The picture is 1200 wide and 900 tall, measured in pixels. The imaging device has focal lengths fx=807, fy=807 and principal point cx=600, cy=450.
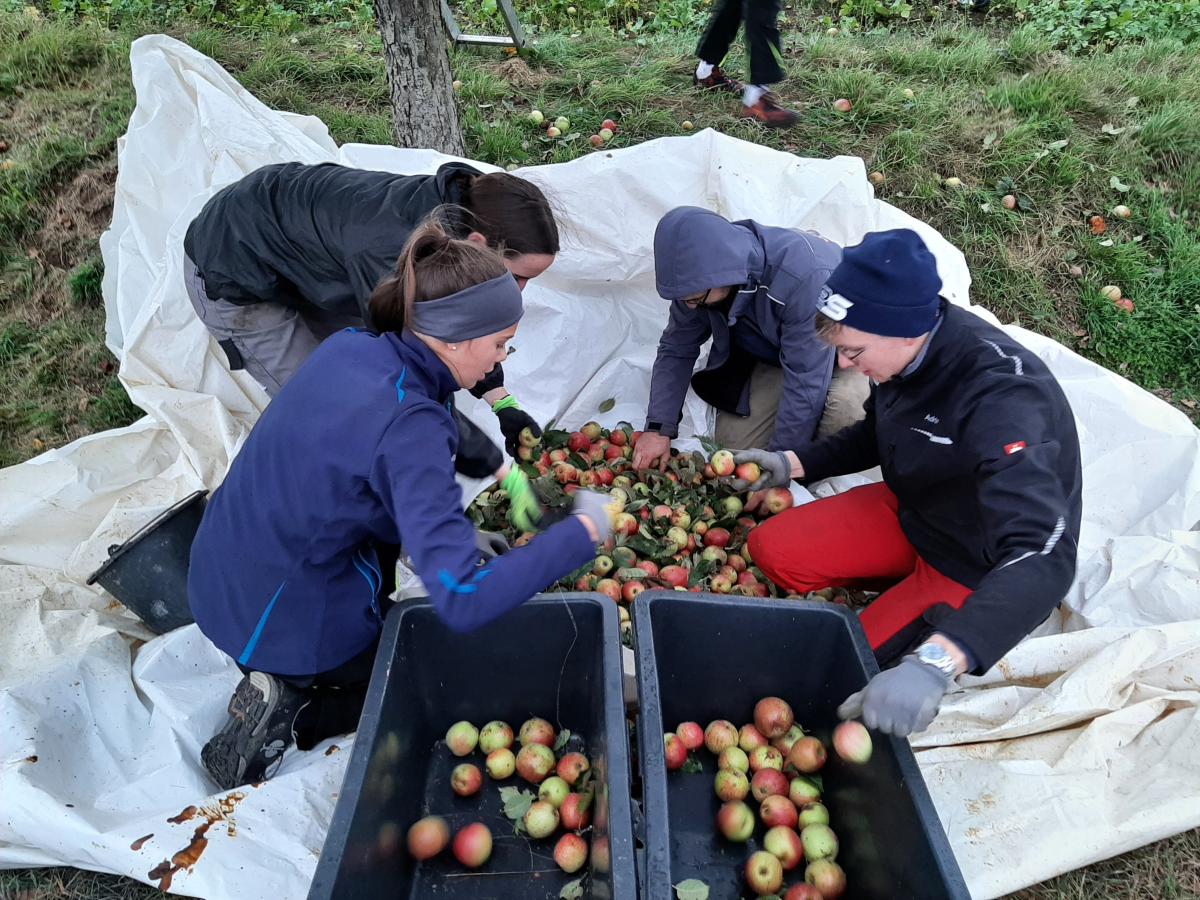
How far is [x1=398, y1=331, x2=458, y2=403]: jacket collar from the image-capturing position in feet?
5.78

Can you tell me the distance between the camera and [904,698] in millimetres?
1604

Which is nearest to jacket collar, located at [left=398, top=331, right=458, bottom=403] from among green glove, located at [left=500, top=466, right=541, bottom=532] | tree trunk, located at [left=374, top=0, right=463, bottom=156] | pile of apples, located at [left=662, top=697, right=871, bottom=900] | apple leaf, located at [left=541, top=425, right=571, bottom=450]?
green glove, located at [left=500, top=466, right=541, bottom=532]

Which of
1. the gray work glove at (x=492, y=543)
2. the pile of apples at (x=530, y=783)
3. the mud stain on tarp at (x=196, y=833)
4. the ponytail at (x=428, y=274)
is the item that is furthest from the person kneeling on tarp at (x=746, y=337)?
the mud stain on tarp at (x=196, y=833)

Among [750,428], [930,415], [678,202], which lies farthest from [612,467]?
[930,415]

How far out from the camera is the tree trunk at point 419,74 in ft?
12.4

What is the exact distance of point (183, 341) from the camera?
3184 millimetres

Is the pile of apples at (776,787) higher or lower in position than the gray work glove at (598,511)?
lower

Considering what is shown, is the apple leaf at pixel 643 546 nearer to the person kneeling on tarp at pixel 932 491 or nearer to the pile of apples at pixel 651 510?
the pile of apples at pixel 651 510

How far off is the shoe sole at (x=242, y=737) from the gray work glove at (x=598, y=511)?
1028mm

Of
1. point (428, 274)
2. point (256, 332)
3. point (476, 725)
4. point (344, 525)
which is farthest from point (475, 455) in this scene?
point (256, 332)

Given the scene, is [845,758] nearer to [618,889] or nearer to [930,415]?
[618,889]

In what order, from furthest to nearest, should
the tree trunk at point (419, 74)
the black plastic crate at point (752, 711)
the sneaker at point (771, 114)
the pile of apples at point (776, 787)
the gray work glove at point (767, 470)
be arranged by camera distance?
the sneaker at point (771, 114) → the tree trunk at point (419, 74) → the gray work glove at point (767, 470) → the pile of apples at point (776, 787) → the black plastic crate at point (752, 711)

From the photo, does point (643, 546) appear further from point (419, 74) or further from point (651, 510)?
point (419, 74)

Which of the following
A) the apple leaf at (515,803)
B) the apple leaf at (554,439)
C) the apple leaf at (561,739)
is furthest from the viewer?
the apple leaf at (554,439)
